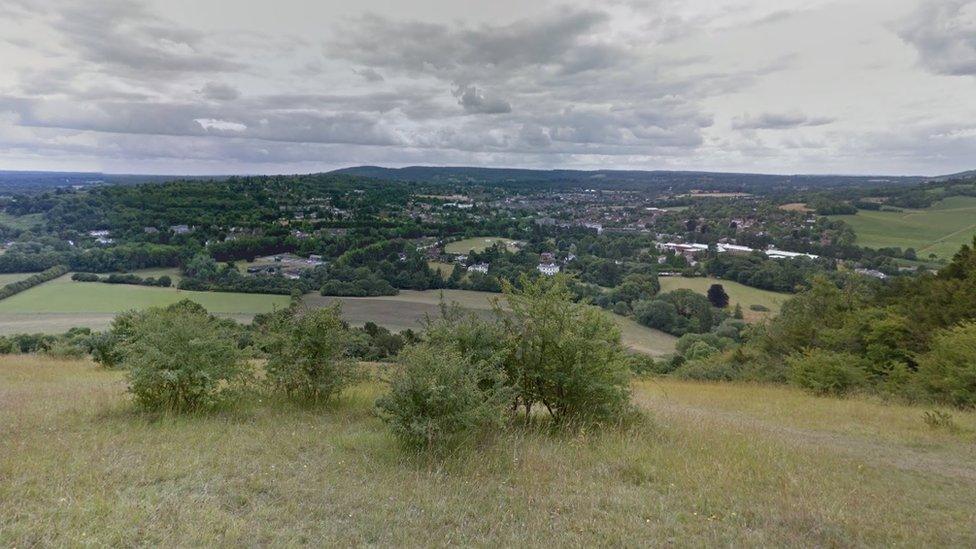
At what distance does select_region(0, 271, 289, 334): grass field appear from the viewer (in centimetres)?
2669

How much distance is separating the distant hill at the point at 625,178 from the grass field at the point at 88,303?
6105 cm

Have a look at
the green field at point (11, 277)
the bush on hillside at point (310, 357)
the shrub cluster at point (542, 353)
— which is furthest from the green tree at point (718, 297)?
the green field at point (11, 277)

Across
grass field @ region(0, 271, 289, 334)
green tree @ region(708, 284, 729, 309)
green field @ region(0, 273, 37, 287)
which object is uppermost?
green field @ region(0, 273, 37, 287)

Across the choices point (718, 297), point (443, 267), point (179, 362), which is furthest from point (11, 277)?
point (718, 297)

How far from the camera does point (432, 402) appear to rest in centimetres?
647

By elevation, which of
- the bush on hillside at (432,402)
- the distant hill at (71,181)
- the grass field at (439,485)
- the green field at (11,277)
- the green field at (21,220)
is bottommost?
the green field at (11,277)

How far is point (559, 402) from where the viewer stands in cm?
854

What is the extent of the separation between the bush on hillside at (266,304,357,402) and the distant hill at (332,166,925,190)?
85.5 meters

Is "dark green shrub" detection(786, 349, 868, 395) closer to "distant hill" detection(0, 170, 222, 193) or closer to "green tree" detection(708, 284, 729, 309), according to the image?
"green tree" detection(708, 284, 729, 309)

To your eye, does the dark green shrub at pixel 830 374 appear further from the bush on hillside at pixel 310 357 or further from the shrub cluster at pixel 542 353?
the bush on hillside at pixel 310 357

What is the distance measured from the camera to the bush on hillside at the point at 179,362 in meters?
7.96

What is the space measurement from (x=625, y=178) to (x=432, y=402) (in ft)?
386

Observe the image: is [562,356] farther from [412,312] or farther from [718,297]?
[718,297]

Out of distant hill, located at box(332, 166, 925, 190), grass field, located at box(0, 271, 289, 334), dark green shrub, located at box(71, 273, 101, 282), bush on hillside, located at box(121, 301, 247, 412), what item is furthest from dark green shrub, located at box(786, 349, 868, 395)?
distant hill, located at box(332, 166, 925, 190)
